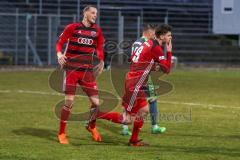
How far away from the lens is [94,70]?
10805 millimetres

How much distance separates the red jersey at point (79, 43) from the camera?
10422 millimetres

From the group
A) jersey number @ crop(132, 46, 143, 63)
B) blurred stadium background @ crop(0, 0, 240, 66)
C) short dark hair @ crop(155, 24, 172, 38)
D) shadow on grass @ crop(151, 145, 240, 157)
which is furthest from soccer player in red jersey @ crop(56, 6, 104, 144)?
blurred stadium background @ crop(0, 0, 240, 66)

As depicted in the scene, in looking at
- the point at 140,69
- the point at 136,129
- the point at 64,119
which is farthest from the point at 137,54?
the point at 64,119

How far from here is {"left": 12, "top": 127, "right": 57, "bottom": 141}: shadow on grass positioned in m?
10.9

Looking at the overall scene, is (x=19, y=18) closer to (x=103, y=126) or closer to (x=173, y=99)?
(x=173, y=99)

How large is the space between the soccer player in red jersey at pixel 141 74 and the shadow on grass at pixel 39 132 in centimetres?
133

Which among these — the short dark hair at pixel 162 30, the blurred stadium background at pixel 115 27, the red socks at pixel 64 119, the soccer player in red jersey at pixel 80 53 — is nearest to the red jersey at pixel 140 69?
the short dark hair at pixel 162 30

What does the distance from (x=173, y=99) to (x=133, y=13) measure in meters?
23.3

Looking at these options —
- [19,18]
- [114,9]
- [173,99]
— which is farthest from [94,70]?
[114,9]

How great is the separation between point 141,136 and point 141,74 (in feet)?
4.54

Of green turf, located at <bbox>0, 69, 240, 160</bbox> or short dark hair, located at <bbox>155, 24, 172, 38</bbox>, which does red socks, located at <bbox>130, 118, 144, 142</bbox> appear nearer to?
green turf, located at <bbox>0, 69, 240, 160</bbox>

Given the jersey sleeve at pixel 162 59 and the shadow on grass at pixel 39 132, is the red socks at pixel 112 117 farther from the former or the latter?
the jersey sleeve at pixel 162 59

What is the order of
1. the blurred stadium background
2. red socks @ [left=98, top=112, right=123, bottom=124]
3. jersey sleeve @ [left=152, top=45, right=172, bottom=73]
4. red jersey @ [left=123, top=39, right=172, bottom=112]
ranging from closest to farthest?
1. jersey sleeve @ [left=152, top=45, right=172, bottom=73]
2. red jersey @ [left=123, top=39, right=172, bottom=112]
3. red socks @ [left=98, top=112, right=123, bottom=124]
4. the blurred stadium background

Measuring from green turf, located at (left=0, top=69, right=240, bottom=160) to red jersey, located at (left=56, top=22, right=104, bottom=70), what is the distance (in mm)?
1240
